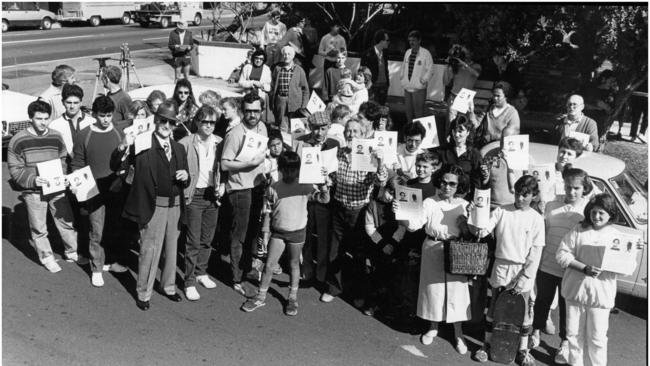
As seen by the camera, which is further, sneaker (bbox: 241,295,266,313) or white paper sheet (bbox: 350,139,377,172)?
sneaker (bbox: 241,295,266,313)

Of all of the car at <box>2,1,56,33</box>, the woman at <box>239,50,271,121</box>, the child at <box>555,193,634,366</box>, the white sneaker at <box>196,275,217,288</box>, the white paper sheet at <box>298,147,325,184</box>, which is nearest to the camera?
the child at <box>555,193,634,366</box>

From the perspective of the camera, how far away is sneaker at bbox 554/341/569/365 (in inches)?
237

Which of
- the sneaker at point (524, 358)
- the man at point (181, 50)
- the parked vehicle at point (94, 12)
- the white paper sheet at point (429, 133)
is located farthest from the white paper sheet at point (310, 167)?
the parked vehicle at point (94, 12)

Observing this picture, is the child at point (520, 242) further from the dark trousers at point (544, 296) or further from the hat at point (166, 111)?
the hat at point (166, 111)

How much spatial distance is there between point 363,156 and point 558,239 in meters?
1.90

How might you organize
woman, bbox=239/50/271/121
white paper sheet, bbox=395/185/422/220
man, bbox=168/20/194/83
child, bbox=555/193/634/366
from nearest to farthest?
child, bbox=555/193/634/366
white paper sheet, bbox=395/185/422/220
woman, bbox=239/50/271/121
man, bbox=168/20/194/83

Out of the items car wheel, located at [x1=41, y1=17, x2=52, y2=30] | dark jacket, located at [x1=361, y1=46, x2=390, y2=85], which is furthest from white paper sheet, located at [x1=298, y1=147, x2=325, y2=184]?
car wheel, located at [x1=41, y1=17, x2=52, y2=30]

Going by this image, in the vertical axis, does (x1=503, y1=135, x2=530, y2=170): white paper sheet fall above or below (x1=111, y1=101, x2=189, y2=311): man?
above

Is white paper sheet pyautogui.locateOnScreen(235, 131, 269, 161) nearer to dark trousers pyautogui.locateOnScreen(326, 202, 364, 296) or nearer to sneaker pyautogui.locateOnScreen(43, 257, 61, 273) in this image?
dark trousers pyautogui.locateOnScreen(326, 202, 364, 296)

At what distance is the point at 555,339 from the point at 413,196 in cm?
191

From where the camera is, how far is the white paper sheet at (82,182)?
271 inches

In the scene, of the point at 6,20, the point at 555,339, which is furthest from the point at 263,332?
the point at 6,20

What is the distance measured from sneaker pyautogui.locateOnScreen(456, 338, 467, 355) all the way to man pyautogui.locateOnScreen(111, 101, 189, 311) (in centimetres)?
282

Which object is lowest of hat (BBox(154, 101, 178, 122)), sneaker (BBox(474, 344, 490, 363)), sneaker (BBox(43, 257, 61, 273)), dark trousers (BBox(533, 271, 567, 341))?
sneaker (BBox(474, 344, 490, 363))
